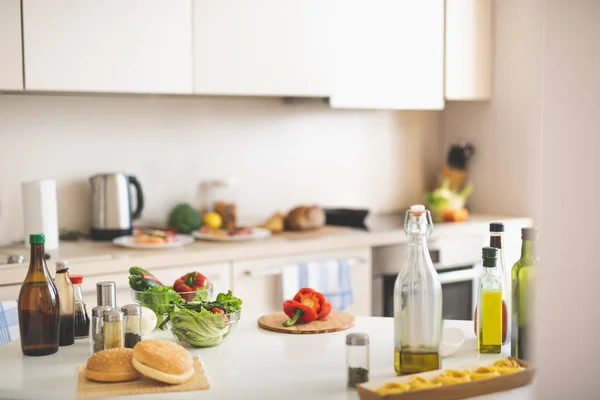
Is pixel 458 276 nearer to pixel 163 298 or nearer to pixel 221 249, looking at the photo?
pixel 221 249

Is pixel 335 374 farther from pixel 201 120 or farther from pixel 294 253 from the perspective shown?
pixel 201 120

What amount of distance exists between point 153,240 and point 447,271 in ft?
5.05

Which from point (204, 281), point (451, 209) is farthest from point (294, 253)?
point (204, 281)

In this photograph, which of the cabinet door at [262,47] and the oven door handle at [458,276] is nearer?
the cabinet door at [262,47]

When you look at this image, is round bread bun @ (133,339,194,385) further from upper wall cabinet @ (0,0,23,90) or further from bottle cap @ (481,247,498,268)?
upper wall cabinet @ (0,0,23,90)

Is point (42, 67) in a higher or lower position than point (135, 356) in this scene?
higher

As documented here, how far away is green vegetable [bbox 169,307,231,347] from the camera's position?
173cm

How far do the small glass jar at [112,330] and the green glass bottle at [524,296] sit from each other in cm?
85

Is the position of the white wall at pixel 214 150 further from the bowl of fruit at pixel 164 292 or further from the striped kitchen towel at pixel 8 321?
the bowl of fruit at pixel 164 292

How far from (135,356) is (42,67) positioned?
1.81 m

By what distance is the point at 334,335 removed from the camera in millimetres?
1884

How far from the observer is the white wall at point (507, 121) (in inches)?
162

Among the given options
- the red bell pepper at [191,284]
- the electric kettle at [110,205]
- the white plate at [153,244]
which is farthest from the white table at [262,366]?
the electric kettle at [110,205]

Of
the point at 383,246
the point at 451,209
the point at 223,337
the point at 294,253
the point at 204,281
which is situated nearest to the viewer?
the point at 223,337
